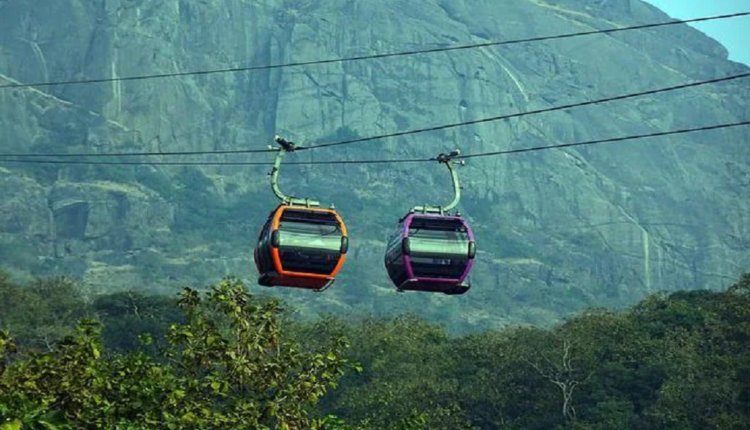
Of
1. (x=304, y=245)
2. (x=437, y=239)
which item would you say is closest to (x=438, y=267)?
(x=437, y=239)

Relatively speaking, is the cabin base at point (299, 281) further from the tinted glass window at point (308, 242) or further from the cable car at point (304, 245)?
the tinted glass window at point (308, 242)

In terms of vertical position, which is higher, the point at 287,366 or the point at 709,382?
the point at 287,366

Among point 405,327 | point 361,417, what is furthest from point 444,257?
point 405,327

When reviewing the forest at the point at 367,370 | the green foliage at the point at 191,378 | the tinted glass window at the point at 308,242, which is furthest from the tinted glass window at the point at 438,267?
the green foliage at the point at 191,378

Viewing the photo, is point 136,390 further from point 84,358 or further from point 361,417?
point 361,417

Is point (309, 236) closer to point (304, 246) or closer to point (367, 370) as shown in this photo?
point (304, 246)

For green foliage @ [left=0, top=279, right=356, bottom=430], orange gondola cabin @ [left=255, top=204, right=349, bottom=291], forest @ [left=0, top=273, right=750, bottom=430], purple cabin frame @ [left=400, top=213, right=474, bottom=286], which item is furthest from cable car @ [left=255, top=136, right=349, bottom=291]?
green foliage @ [left=0, top=279, right=356, bottom=430]

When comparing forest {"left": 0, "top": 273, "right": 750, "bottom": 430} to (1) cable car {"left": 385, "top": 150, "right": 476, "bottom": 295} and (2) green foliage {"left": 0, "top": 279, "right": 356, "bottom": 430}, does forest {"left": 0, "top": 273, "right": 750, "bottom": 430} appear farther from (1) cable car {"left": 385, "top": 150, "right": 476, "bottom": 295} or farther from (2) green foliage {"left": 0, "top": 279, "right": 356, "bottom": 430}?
(1) cable car {"left": 385, "top": 150, "right": 476, "bottom": 295}
